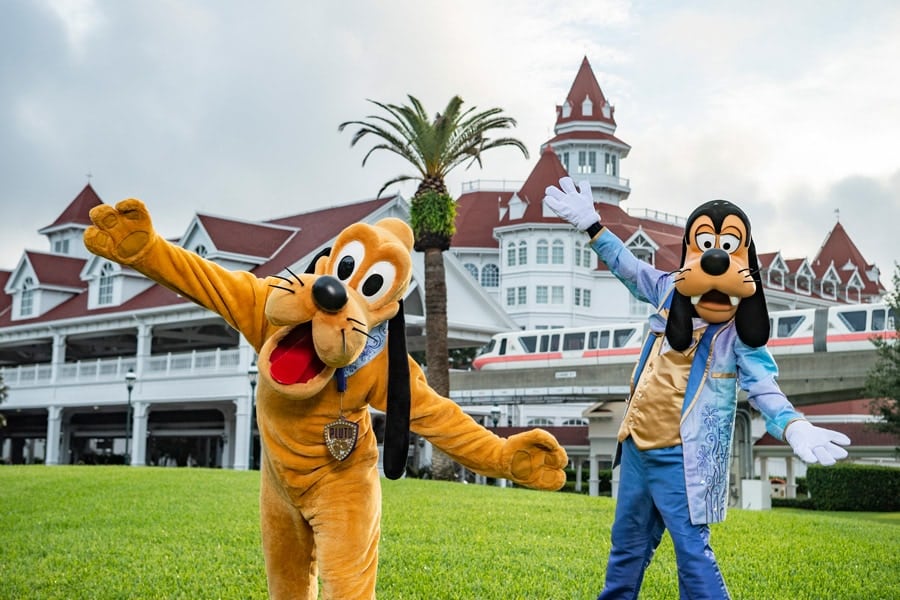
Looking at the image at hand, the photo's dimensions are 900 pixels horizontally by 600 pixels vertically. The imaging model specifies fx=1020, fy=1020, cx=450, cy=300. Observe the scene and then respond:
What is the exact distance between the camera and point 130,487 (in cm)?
1647

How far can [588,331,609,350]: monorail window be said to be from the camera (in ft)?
121

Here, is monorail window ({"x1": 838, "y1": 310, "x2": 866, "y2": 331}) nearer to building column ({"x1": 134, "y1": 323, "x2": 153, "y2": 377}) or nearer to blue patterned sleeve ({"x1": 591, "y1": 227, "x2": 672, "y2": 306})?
building column ({"x1": 134, "y1": 323, "x2": 153, "y2": 377})

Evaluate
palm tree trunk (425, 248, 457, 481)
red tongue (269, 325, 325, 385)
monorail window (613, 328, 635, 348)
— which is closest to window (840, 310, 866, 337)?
monorail window (613, 328, 635, 348)

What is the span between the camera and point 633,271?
5832mm

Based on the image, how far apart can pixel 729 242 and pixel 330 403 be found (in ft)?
7.52

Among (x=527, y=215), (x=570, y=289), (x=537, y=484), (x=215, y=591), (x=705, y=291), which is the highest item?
(x=527, y=215)

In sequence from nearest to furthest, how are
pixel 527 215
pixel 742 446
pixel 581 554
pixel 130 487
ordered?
pixel 581 554 → pixel 130 487 → pixel 742 446 → pixel 527 215

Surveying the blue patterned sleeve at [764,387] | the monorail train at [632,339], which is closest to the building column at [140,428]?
the monorail train at [632,339]

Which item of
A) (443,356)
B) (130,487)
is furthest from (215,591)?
(443,356)

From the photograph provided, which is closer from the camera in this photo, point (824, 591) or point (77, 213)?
point (824, 591)

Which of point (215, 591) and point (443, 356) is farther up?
point (443, 356)

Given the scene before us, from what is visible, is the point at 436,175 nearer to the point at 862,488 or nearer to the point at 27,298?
the point at 862,488

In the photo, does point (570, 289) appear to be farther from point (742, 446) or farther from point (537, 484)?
point (537, 484)

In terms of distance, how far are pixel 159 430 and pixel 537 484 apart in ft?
122
